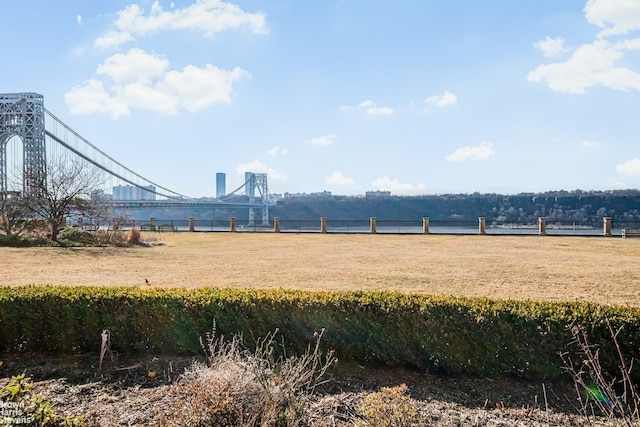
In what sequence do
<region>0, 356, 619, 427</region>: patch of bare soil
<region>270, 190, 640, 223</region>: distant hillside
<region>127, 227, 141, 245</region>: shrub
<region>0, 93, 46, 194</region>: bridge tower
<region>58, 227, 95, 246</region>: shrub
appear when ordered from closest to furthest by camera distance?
<region>0, 356, 619, 427</region>: patch of bare soil
<region>58, 227, 95, 246</region>: shrub
<region>127, 227, 141, 245</region>: shrub
<region>0, 93, 46, 194</region>: bridge tower
<region>270, 190, 640, 223</region>: distant hillside

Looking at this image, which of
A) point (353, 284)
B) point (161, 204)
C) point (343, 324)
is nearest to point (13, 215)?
point (161, 204)

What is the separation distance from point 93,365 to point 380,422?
8.74 ft

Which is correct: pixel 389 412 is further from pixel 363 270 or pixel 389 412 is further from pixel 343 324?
pixel 363 270

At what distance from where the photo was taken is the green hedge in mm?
3701

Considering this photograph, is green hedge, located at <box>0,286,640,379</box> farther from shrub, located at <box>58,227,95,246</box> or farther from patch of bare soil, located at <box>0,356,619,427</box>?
shrub, located at <box>58,227,95,246</box>

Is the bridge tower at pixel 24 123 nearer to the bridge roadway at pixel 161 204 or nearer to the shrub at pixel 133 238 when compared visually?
the bridge roadway at pixel 161 204

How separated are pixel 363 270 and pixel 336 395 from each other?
6.00 metres

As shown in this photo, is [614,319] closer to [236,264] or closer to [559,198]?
[236,264]

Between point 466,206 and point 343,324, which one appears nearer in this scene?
point 343,324

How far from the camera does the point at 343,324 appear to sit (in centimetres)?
401

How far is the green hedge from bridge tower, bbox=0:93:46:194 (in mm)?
26507

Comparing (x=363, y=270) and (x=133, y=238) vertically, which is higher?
(x=133, y=238)

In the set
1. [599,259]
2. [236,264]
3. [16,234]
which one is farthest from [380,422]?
[16,234]

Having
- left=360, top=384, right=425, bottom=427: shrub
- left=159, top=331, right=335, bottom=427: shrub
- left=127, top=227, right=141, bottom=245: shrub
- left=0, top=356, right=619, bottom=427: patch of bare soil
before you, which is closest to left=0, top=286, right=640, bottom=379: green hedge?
left=0, top=356, right=619, bottom=427: patch of bare soil
